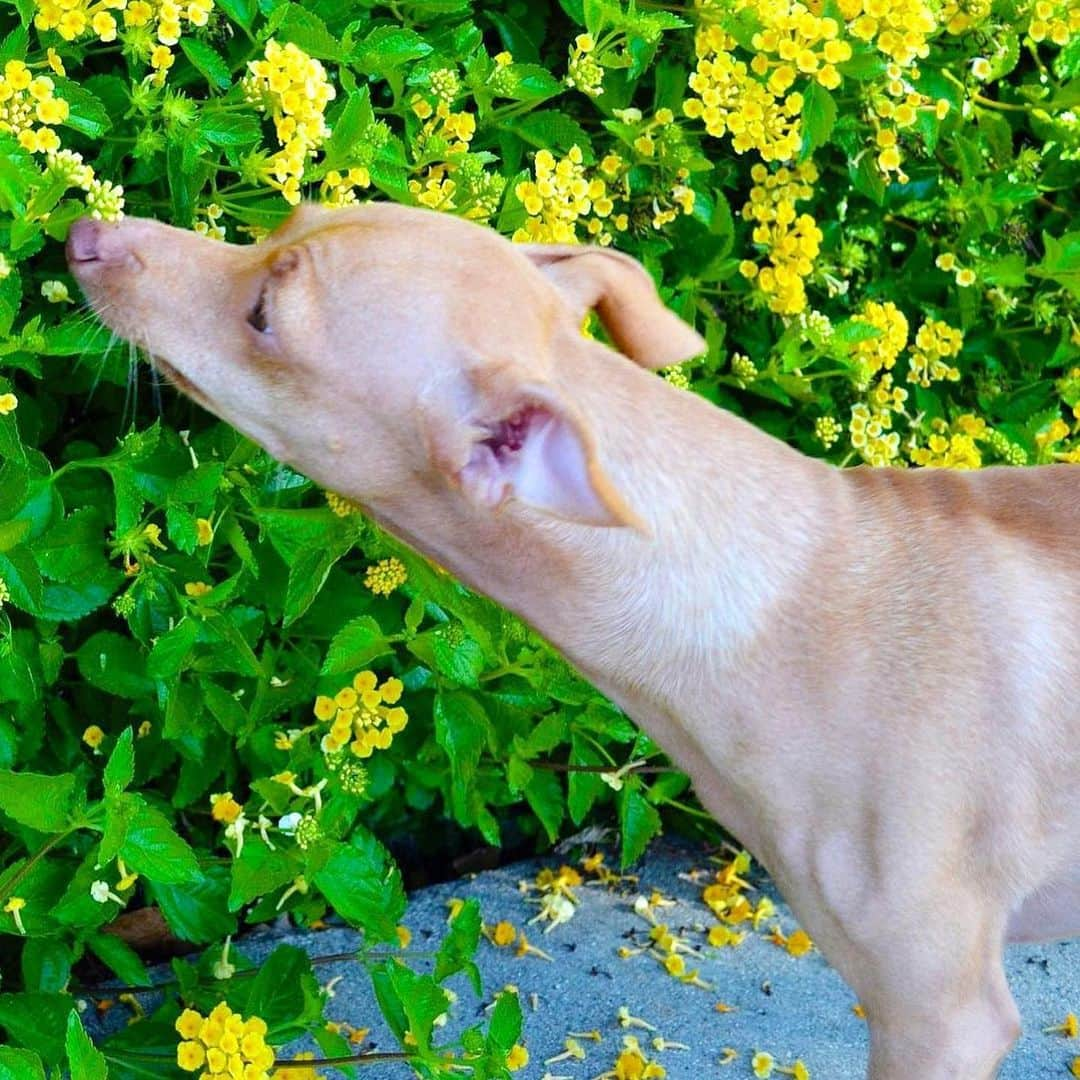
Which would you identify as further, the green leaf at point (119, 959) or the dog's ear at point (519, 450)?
the green leaf at point (119, 959)

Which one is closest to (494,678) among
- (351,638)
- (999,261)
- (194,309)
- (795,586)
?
(351,638)

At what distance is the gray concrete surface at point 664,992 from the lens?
358 centimetres

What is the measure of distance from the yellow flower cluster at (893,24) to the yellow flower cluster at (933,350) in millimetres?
820

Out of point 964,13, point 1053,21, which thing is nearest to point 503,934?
Result: point 964,13

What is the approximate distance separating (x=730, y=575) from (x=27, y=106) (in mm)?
1317

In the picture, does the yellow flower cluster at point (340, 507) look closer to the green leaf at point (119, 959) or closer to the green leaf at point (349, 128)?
the green leaf at point (349, 128)

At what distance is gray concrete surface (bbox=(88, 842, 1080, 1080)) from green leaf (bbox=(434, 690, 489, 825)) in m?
0.72

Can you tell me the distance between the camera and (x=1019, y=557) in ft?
8.89

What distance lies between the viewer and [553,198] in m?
3.10

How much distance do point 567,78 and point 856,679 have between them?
1.38 m

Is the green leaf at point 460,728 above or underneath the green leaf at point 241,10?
underneath

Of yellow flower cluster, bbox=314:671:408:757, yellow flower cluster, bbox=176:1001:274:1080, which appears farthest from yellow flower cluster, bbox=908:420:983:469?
yellow flower cluster, bbox=176:1001:274:1080

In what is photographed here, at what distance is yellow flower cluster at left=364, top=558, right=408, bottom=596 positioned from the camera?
120 inches

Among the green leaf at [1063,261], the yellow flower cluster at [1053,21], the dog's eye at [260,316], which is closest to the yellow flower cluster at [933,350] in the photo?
the green leaf at [1063,261]
